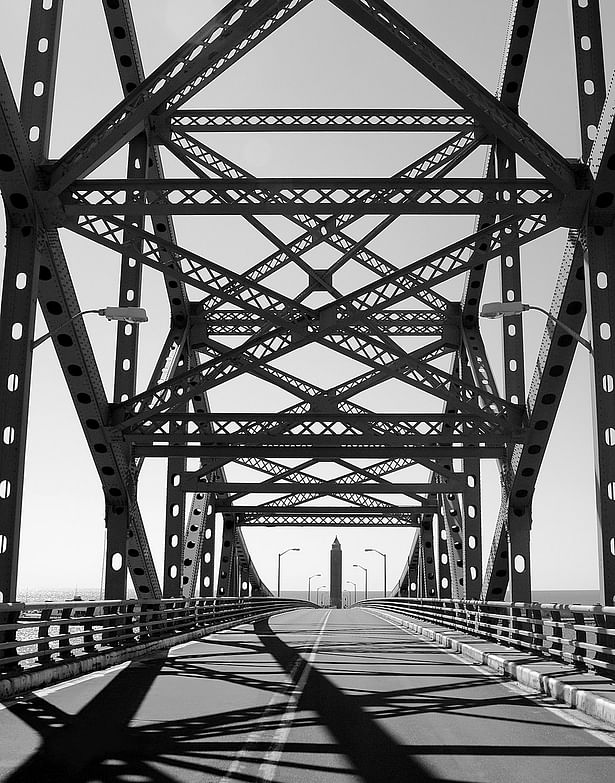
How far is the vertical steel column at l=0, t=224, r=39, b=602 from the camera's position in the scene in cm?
1666

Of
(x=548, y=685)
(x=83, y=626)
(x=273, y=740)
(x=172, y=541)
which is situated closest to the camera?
(x=273, y=740)

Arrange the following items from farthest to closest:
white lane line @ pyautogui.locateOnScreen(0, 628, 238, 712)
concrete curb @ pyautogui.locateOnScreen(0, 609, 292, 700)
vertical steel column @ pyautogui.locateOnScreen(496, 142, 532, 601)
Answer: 1. vertical steel column @ pyautogui.locateOnScreen(496, 142, 532, 601)
2. concrete curb @ pyautogui.locateOnScreen(0, 609, 292, 700)
3. white lane line @ pyautogui.locateOnScreen(0, 628, 238, 712)

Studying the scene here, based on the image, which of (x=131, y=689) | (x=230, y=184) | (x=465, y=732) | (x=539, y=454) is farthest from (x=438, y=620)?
(x=465, y=732)

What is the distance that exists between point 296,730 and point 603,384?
10332 millimetres

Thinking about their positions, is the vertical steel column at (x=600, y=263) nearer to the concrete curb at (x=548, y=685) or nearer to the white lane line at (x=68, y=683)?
the concrete curb at (x=548, y=685)

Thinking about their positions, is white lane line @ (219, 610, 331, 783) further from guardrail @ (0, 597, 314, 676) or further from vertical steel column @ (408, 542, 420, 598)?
vertical steel column @ (408, 542, 420, 598)

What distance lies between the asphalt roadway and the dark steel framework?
4.37 metres

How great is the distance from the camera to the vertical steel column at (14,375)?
54.6 feet

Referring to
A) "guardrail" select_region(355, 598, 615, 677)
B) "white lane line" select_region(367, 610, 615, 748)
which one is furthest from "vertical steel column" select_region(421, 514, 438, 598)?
"white lane line" select_region(367, 610, 615, 748)

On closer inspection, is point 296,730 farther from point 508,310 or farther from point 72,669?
point 508,310

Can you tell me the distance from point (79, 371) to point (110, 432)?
2575mm

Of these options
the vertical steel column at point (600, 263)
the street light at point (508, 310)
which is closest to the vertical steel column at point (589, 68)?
the vertical steel column at point (600, 263)

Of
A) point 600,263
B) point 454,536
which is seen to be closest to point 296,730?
point 600,263

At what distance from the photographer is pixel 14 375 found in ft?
57.8
